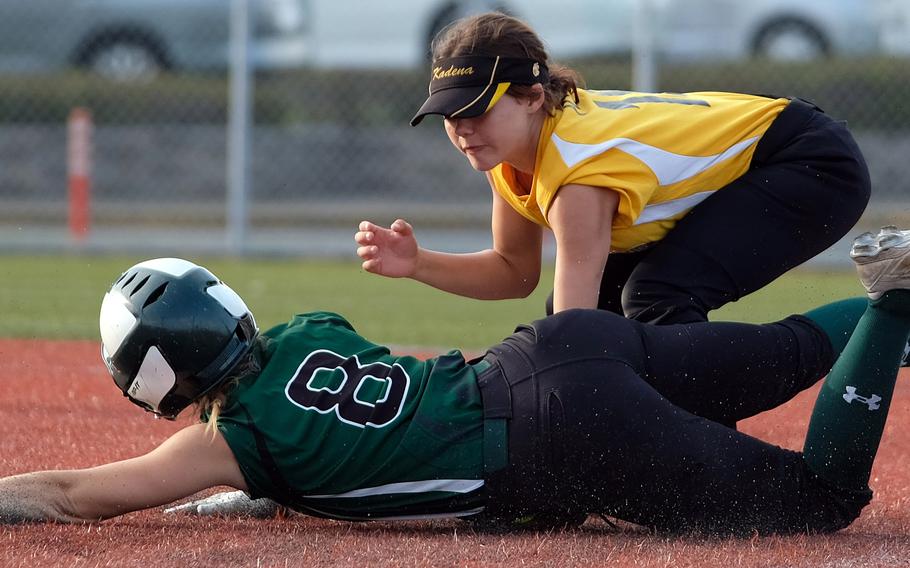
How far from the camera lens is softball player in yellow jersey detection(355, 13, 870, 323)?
3684mm

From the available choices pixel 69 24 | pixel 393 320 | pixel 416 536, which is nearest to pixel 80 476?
pixel 416 536

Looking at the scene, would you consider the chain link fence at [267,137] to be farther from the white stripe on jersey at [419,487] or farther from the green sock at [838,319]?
the white stripe on jersey at [419,487]

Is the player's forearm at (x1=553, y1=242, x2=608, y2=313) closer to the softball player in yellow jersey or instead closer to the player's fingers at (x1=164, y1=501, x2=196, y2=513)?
the softball player in yellow jersey

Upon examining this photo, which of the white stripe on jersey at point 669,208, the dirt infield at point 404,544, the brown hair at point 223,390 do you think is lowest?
the dirt infield at point 404,544

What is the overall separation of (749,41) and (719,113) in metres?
9.27

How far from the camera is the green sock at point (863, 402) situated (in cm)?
306

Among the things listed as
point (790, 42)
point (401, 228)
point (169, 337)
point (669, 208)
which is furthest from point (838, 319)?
point (790, 42)

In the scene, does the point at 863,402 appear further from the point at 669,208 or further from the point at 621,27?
the point at 621,27

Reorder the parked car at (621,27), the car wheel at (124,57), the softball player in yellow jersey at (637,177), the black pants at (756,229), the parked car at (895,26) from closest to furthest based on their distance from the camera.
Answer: the softball player in yellow jersey at (637,177) → the black pants at (756,229) → the parked car at (895,26) → the parked car at (621,27) → the car wheel at (124,57)

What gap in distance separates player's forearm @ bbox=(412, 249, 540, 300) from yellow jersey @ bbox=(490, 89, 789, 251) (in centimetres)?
31

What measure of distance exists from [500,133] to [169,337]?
47.1 inches

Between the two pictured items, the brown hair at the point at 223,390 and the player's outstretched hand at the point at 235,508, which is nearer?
the brown hair at the point at 223,390

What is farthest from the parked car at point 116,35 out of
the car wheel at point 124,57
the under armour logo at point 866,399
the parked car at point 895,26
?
the under armour logo at point 866,399

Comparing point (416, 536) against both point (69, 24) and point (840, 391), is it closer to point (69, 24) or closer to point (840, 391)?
point (840, 391)
